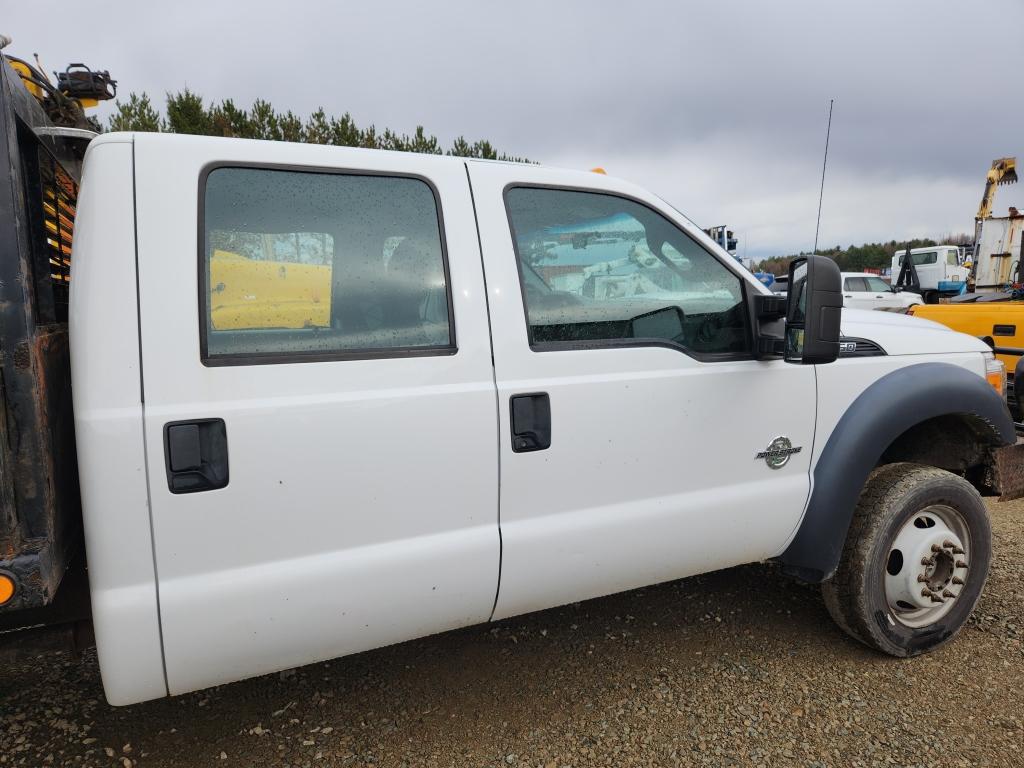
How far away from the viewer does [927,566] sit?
2.88m

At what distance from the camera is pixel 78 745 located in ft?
7.84

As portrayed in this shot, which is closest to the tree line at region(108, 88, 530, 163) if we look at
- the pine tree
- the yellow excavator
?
the pine tree

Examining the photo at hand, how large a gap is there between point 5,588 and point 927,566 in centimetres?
323

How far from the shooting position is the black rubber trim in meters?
2.68

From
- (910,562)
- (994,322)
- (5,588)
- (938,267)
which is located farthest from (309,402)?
(938,267)

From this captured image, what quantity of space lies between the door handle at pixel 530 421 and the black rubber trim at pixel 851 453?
124 centimetres

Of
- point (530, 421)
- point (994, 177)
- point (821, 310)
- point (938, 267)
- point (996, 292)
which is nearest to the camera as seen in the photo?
point (530, 421)

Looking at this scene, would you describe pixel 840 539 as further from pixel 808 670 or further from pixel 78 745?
pixel 78 745

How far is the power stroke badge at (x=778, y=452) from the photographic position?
255cm

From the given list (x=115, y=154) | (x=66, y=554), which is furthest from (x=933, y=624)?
(x=115, y=154)

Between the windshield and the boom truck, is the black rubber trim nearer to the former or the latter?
the boom truck

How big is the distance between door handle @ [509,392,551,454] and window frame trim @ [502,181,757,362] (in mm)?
161

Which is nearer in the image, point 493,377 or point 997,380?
point 493,377

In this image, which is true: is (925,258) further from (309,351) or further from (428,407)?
(309,351)
